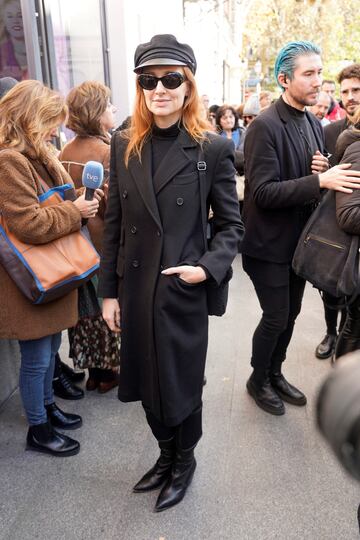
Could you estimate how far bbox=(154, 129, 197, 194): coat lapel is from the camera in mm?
1881

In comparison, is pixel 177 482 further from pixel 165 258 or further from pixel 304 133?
pixel 304 133

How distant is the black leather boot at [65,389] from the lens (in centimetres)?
316

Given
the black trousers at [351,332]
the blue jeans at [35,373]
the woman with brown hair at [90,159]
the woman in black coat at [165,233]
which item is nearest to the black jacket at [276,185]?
the black trousers at [351,332]

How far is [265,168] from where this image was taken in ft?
8.30

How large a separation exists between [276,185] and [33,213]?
1.24 m

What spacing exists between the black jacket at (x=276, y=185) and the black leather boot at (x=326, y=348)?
1.27 metres

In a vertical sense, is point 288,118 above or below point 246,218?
above

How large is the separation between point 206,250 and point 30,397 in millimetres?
1289

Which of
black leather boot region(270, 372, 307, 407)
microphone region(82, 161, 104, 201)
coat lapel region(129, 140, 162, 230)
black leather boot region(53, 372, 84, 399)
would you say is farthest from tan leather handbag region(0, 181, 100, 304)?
black leather boot region(270, 372, 307, 407)

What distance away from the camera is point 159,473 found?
2.35 meters

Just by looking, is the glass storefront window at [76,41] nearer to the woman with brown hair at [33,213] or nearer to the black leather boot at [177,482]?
the woman with brown hair at [33,213]

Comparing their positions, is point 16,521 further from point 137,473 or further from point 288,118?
point 288,118

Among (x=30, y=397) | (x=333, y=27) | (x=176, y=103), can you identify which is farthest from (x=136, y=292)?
(x=333, y=27)

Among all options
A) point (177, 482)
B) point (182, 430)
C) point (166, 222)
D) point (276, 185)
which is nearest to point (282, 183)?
point (276, 185)
